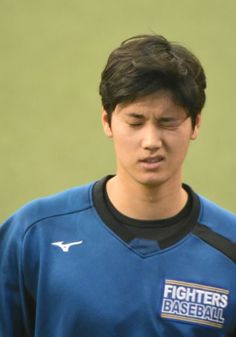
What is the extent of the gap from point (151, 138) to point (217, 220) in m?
0.25

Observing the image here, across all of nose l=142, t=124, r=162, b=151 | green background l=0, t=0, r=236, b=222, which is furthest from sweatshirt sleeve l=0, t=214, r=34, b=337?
green background l=0, t=0, r=236, b=222

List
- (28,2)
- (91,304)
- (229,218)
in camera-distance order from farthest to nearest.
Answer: (28,2) < (229,218) < (91,304)

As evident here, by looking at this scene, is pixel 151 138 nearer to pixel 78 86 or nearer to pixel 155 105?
pixel 155 105

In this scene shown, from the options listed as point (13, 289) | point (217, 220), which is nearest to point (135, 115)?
point (217, 220)

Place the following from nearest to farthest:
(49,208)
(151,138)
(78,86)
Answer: (151,138), (49,208), (78,86)

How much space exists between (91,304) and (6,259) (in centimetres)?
21

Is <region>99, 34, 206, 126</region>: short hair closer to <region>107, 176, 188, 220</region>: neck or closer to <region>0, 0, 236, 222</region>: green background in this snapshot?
<region>107, 176, 188, 220</region>: neck

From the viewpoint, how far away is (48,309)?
178 cm

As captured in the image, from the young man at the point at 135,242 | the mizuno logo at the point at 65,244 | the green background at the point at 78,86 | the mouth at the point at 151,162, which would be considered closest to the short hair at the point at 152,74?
the young man at the point at 135,242

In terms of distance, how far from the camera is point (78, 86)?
3480 millimetres

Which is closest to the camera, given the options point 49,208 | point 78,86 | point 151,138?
point 151,138

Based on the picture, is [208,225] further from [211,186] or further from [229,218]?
[211,186]

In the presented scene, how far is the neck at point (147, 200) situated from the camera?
1.82 m

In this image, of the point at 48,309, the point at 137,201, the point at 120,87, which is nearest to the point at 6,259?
the point at 48,309
